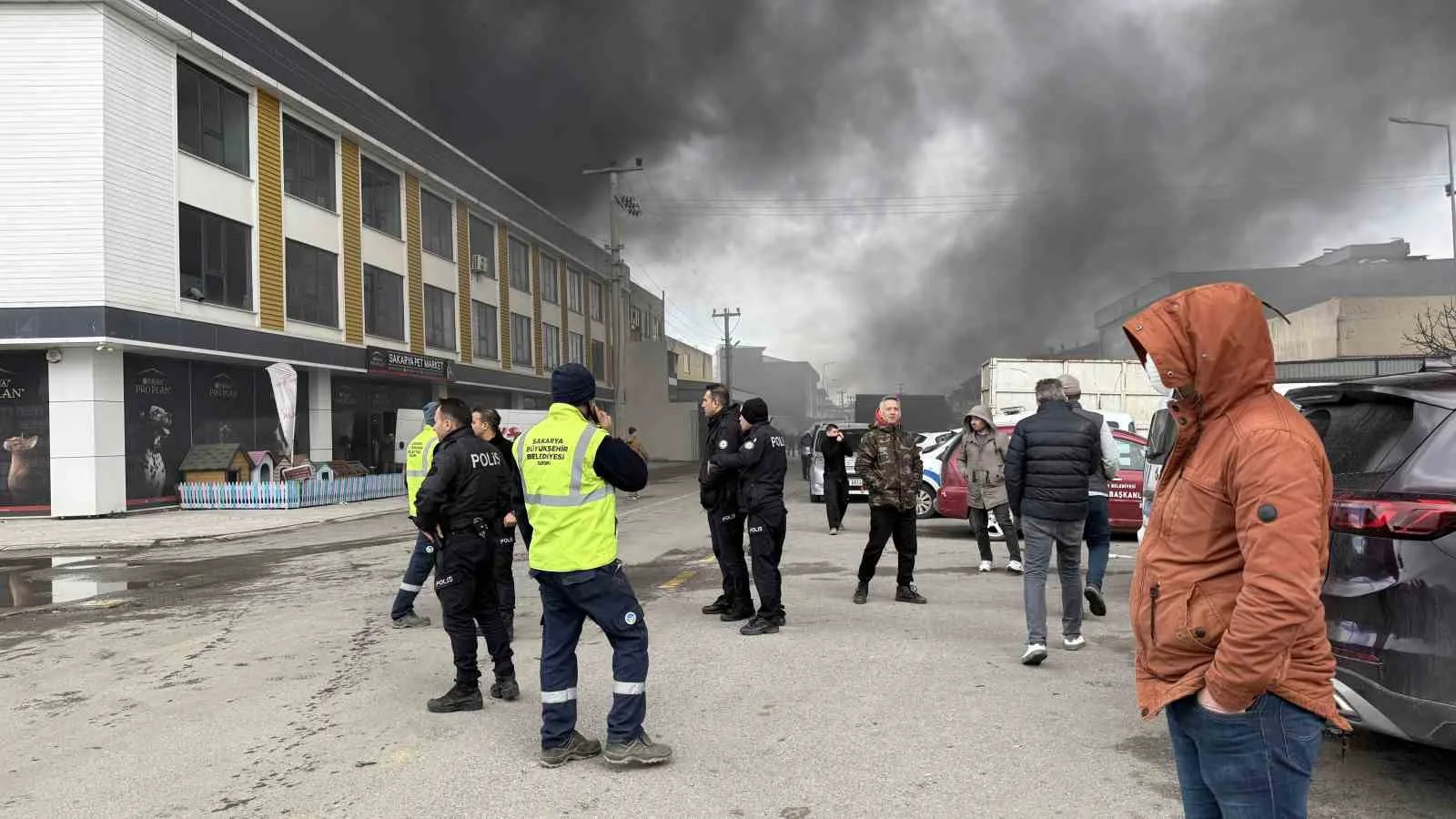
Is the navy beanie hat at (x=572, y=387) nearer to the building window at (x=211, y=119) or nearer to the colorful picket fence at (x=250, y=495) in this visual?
the colorful picket fence at (x=250, y=495)

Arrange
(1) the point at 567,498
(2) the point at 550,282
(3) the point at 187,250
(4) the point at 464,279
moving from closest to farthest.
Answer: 1. (1) the point at 567,498
2. (3) the point at 187,250
3. (4) the point at 464,279
4. (2) the point at 550,282

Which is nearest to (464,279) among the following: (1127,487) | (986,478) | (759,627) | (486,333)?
(486,333)

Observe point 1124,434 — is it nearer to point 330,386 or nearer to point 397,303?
point 330,386

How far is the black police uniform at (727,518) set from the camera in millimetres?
7012

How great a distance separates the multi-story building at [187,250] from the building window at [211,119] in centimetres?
4

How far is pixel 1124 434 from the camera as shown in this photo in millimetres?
11695

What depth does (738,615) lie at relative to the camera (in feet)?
23.2

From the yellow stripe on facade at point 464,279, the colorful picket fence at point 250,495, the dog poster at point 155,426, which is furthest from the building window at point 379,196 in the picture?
the colorful picket fence at point 250,495

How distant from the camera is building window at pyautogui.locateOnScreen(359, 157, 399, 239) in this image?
27203 mm

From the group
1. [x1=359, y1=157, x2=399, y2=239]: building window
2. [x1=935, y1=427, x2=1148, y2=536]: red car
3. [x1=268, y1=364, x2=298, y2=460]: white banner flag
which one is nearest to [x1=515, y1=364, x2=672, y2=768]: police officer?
[x1=935, y1=427, x2=1148, y2=536]: red car

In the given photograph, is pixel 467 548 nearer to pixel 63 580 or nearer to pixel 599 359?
pixel 63 580

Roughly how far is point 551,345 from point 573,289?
4.71 meters

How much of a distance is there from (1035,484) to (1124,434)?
21.6 ft

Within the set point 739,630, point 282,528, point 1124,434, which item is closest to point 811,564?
point 739,630
